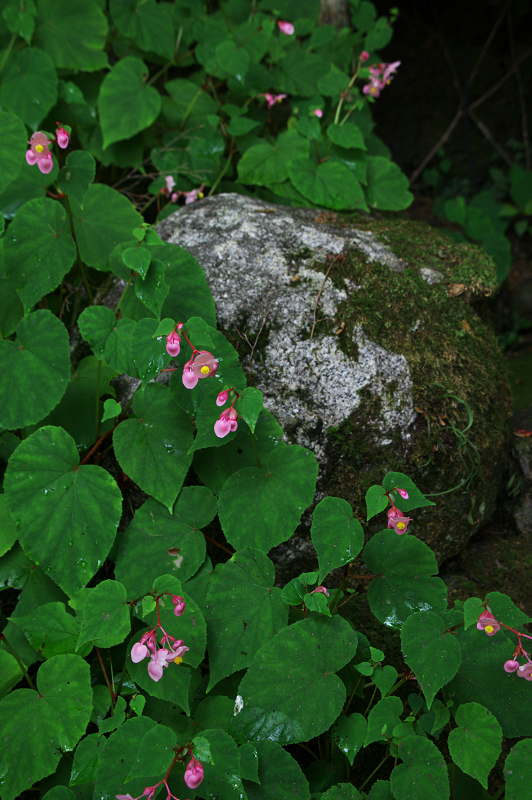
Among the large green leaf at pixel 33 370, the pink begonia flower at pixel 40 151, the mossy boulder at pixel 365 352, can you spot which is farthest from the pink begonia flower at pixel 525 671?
the pink begonia flower at pixel 40 151

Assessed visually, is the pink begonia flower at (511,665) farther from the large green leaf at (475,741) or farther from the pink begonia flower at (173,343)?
the pink begonia flower at (173,343)

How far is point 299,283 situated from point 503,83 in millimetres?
4007

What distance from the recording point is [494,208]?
14.2ft

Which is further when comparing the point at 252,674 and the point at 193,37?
the point at 193,37

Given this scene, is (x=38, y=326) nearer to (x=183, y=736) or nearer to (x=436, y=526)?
(x=183, y=736)

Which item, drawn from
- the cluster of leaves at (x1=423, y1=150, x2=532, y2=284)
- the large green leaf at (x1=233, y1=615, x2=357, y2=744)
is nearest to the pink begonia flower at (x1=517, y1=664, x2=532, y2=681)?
the large green leaf at (x1=233, y1=615, x2=357, y2=744)

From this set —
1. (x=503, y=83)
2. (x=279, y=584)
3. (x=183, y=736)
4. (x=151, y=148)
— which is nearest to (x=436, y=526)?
(x=279, y=584)

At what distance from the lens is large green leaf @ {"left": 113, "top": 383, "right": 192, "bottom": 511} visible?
153cm

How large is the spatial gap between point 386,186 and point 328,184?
1.32 feet

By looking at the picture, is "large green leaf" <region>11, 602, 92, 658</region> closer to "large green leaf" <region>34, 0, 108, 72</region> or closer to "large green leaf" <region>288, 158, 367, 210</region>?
"large green leaf" <region>288, 158, 367, 210</region>

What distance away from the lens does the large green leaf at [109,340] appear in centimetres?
154

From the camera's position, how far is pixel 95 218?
6.26 ft

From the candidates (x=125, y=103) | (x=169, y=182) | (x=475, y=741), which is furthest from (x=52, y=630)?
(x=125, y=103)

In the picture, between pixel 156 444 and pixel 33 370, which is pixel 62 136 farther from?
pixel 156 444
